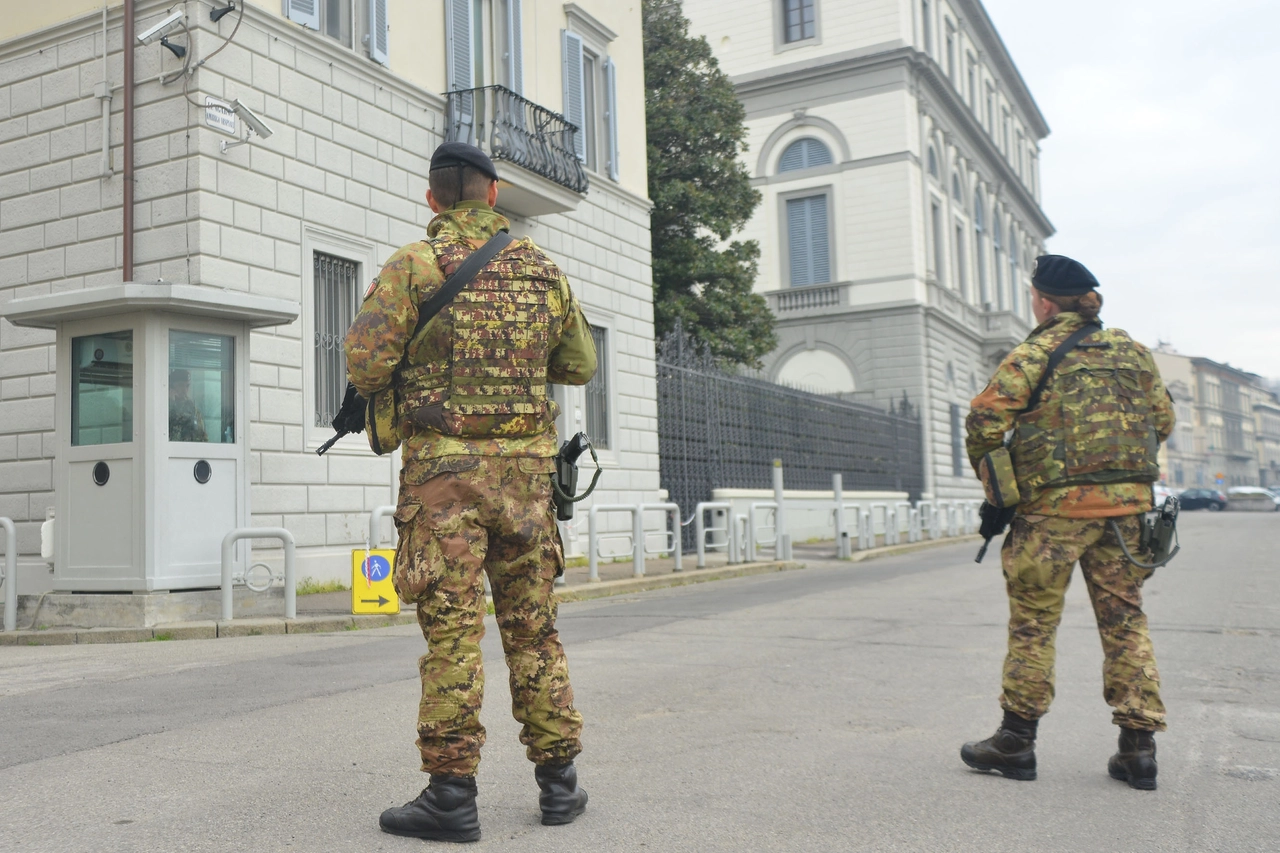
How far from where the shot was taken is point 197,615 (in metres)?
9.86

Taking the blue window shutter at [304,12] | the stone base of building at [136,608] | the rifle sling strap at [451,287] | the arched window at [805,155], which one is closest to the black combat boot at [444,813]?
the rifle sling strap at [451,287]

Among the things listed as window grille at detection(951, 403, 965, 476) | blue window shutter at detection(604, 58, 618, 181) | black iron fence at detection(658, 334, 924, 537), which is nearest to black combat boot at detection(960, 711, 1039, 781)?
black iron fence at detection(658, 334, 924, 537)

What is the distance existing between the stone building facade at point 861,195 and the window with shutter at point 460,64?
2127cm

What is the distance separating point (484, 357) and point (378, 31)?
11202 millimetres

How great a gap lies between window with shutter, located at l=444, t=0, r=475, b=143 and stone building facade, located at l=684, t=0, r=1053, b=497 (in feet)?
69.8

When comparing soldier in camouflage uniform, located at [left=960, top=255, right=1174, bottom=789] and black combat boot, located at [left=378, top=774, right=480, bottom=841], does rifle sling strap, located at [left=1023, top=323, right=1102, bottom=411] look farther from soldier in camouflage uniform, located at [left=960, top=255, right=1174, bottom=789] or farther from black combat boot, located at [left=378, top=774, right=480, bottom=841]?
black combat boot, located at [left=378, top=774, right=480, bottom=841]

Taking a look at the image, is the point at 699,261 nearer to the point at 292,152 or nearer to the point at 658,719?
the point at 292,152

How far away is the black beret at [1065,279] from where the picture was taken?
4594 millimetres

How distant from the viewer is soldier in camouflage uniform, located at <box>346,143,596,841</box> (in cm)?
354

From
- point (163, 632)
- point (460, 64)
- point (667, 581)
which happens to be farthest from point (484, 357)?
point (460, 64)

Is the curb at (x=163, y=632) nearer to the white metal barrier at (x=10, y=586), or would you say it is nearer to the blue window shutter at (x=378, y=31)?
the white metal barrier at (x=10, y=586)

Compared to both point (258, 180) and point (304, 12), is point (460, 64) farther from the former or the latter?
point (258, 180)

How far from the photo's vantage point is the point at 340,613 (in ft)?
33.9

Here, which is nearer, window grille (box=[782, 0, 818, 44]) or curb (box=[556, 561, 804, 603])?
curb (box=[556, 561, 804, 603])
